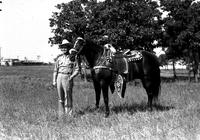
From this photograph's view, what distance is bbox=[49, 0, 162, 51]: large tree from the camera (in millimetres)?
28406

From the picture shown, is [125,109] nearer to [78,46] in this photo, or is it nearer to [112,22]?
[78,46]

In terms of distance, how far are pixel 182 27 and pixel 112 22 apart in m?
8.97

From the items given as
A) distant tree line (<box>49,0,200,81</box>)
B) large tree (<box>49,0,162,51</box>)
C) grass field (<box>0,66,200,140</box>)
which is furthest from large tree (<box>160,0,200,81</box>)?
grass field (<box>0,66,200,140</box>)

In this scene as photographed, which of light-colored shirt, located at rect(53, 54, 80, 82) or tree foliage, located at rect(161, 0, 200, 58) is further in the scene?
tree foliage, located at rect(161, 0, 200, 58)

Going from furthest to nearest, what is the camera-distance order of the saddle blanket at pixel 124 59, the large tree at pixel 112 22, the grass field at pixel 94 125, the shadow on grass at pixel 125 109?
the large tree at pixel 112 22, the shadow on grass at pixel 125 109, the saddle blanket at pixel 124 59, the grass field at pixel 94 125

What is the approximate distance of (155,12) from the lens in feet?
103

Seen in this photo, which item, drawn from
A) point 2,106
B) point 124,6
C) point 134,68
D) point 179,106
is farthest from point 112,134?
point 124,6

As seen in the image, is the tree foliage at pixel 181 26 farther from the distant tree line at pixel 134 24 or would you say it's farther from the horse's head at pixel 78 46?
the horse's head at pixel 78 46

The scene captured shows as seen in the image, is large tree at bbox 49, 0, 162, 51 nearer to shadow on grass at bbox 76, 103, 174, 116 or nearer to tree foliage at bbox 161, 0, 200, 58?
tree foliage at bbox 161, 0, 200, 58

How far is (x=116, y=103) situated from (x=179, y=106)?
2.18 meters

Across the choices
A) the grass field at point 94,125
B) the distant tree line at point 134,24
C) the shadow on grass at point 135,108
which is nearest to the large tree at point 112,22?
the distant tree line at point 134,24

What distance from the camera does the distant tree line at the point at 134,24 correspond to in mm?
28625

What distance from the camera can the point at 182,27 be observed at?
33.1m

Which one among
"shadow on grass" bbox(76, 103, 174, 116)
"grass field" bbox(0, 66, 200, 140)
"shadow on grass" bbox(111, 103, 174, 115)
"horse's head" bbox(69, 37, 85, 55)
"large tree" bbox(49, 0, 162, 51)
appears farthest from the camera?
"large tree" bbox(49, 0, 162, 51)
